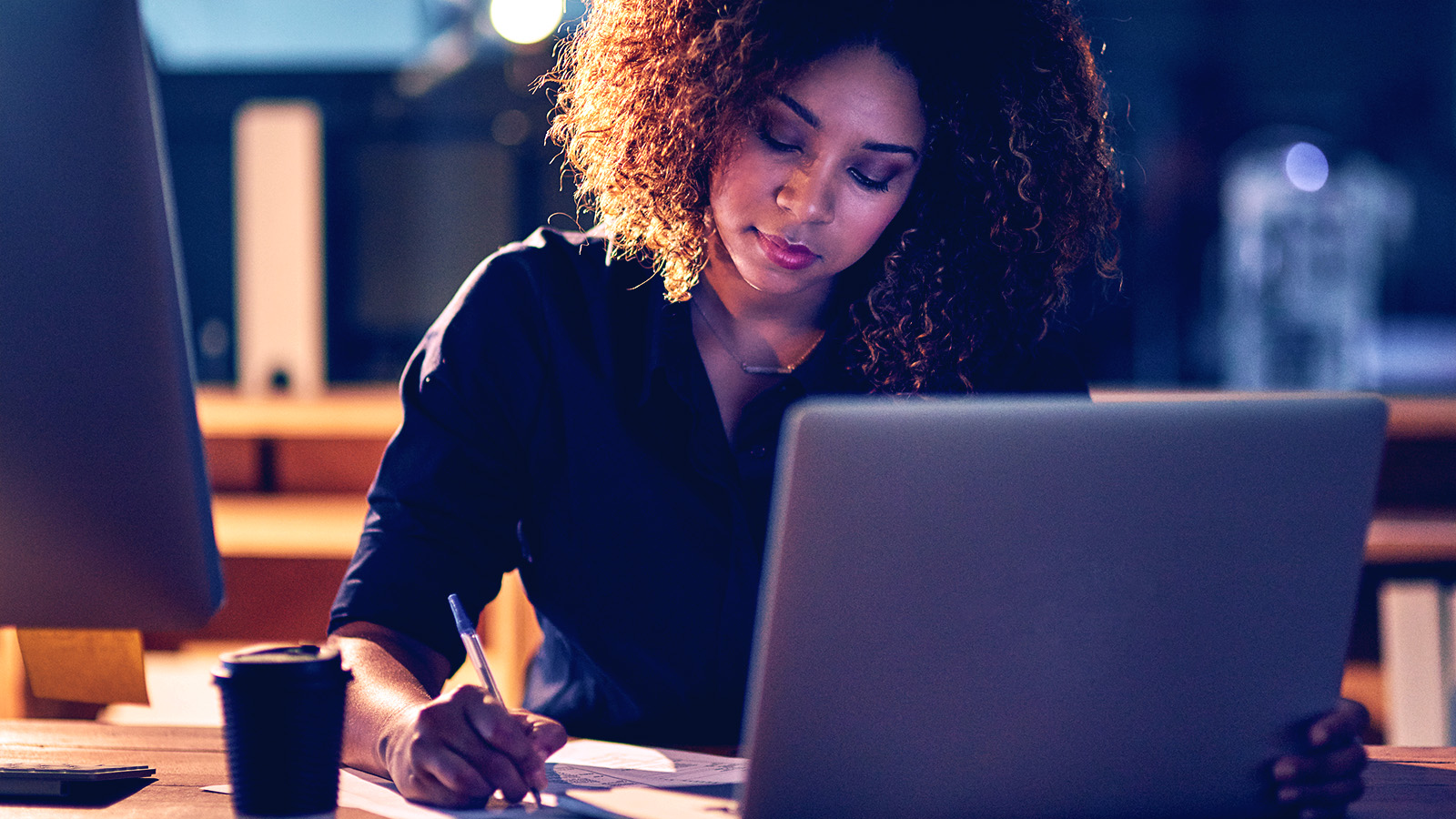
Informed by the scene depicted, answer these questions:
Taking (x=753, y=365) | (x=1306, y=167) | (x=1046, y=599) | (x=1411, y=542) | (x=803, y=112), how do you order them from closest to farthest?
1. (x=1046, y=599)
2. (x=803, y=112)
3. (x=753, y=365)
4. (x=1411, y=542)
5. (x=1306, y=167)

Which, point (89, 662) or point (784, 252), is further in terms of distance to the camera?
point (784, 252)

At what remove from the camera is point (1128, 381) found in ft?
15.0

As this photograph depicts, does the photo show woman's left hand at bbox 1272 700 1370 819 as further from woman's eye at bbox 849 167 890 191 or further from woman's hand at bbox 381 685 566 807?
woman's eye at bbox 849 167 890 191

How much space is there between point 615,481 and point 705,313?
0.20m

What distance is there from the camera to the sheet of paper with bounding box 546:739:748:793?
2.61 ft

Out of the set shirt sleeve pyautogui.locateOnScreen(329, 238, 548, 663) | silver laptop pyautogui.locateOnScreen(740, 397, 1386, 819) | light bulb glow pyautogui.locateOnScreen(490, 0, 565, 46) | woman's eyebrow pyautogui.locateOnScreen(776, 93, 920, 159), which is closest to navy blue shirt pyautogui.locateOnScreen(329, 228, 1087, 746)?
shirt sleeve pyautogui.locateOnScreen(329, 238, 548, 663)

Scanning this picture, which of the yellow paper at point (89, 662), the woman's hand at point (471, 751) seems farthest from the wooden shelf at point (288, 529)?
the woman's hand at point (471, 751)

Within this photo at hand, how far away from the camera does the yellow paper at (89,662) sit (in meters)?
0.87

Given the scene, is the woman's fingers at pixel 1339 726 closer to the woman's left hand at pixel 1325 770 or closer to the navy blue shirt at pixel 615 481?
the woman's left hand at pixel 1325 770

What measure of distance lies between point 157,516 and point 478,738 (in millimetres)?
229

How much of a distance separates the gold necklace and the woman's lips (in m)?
0.12

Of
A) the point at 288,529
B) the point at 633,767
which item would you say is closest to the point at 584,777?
the point at 633,767

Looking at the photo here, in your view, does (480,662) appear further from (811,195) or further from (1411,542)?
(1411,542)

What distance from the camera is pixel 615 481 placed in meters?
1.09
